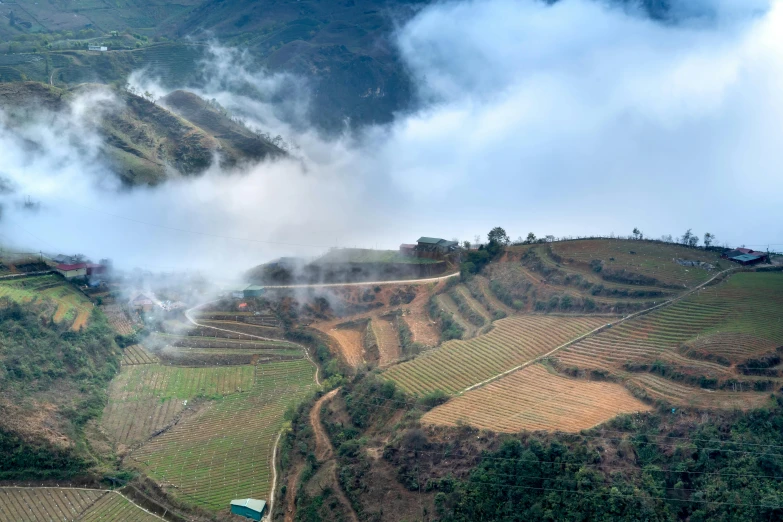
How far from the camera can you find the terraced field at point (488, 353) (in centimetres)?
3969

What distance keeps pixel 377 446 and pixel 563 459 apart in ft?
28.8

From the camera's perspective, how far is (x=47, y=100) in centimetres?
6612

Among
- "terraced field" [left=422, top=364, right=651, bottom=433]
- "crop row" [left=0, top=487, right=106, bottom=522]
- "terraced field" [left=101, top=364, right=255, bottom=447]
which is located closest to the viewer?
"terraced field" [left=422, top=364, right=651, bottom=433]

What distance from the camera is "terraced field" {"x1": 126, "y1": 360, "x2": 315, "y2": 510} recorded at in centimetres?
3670

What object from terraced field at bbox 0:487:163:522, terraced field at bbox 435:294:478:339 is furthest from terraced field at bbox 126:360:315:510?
terraced field at bbox 435:294:478:339

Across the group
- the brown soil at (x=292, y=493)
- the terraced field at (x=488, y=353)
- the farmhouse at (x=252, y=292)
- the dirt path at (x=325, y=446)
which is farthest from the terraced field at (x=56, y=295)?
the terraced field at (x=488, y=353)

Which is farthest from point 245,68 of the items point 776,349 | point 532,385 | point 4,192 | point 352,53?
point 776,349

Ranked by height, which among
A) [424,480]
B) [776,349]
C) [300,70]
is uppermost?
[300,70]

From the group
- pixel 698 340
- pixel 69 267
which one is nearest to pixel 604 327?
pixel 698 340

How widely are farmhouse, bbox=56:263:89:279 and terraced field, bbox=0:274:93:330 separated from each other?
65 cm

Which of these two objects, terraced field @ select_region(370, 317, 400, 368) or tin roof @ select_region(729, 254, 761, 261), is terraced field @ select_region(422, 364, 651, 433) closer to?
terraced field @ select_region(370, 317, 400, 368)

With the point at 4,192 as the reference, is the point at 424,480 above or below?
below

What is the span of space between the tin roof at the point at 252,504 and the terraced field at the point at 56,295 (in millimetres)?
18808

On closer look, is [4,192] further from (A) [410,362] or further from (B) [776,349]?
(B) [776,349]
